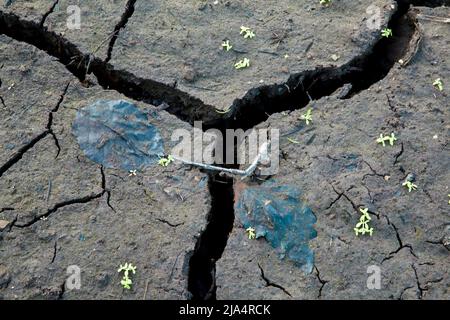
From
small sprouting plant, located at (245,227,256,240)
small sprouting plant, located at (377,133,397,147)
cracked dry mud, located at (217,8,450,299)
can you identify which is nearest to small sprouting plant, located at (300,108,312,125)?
cracked dry mud, located at (217,8,450,299)

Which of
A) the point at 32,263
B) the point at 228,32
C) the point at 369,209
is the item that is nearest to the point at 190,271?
the point at 32,263

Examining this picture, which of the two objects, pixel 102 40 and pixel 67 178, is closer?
pixel 67 178

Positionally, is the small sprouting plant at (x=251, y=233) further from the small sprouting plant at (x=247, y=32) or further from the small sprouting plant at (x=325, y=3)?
the small sprouting plant at (x=325, y=3)

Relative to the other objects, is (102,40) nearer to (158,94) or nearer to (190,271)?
(158,94)

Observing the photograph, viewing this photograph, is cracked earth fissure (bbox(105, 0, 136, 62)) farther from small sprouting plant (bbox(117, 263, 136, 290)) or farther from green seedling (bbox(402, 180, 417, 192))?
green seedling (bbox(402, 180, 417, 192))

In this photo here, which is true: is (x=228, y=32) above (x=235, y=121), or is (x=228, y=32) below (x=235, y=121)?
above

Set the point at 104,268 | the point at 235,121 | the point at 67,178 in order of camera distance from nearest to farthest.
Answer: the point at 104,268 < the point at 67,178 < the point at 235,121

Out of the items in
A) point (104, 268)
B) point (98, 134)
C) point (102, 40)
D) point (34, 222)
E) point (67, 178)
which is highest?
point (102, 40)
